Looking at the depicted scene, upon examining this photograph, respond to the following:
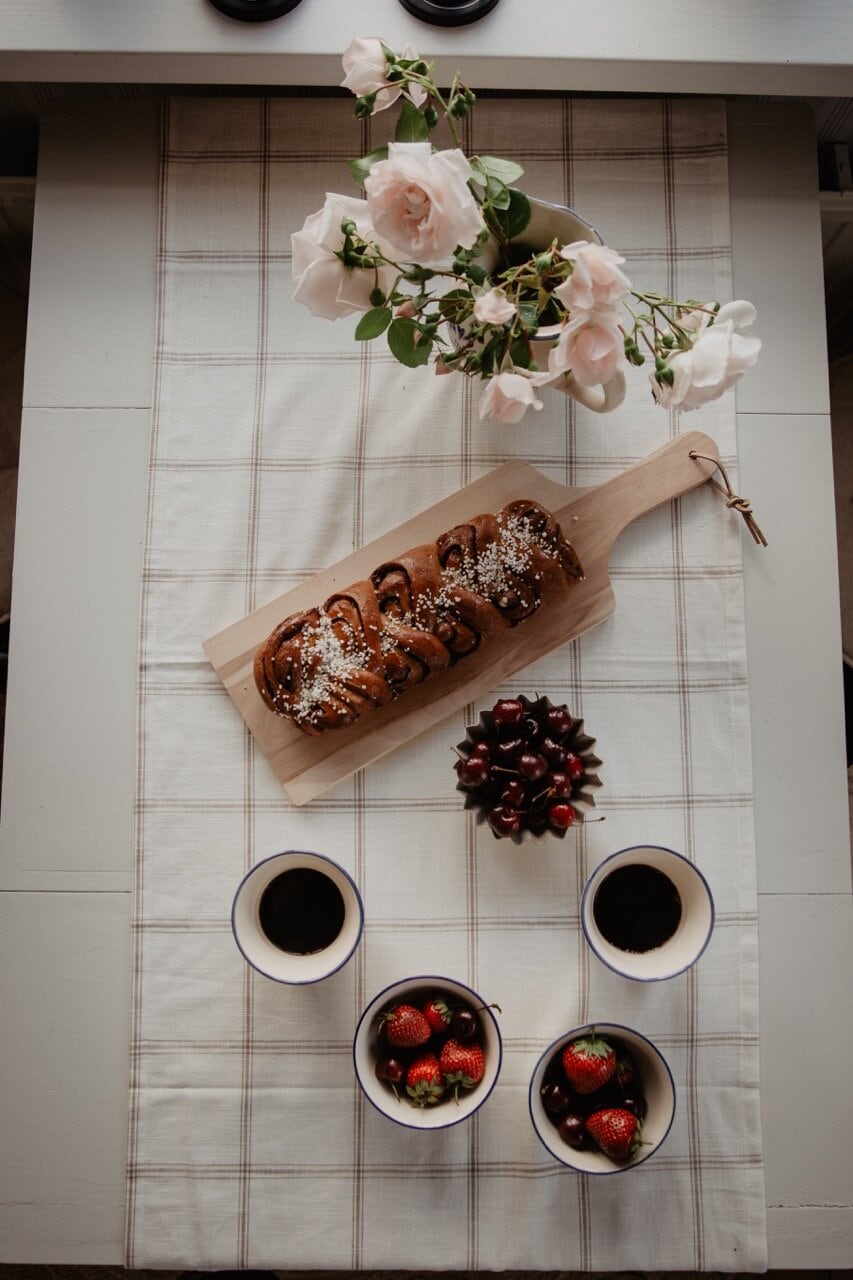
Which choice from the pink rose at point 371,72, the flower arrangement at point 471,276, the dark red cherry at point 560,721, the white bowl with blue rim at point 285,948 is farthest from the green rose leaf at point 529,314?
the white bowl with blue rim at point 285,948

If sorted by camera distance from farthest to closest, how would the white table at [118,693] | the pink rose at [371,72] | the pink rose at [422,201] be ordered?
the white table at [118,693]
the pink rose at [371,72]
the pink rose at [422,201]

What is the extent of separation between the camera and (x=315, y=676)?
124 centimetres

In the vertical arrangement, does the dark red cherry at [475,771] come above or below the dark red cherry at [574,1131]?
above

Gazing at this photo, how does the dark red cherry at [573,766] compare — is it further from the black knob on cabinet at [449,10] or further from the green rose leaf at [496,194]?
the black knob on cabinet at [449,10]

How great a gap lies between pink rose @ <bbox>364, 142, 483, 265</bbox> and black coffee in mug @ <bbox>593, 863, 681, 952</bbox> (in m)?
0.80

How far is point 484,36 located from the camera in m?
1.24

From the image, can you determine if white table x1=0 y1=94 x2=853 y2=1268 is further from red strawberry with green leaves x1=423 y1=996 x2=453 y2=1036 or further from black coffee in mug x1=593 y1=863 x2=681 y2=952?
red strawberry with green leaves x1=423 y1=996 x2=453 y2=1036

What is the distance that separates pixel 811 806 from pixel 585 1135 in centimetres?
52

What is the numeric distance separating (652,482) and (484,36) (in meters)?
0.62

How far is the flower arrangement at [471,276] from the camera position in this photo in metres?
0.87

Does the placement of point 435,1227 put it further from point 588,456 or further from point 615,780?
point 588,456

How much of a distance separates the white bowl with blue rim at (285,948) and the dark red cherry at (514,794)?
22 cm

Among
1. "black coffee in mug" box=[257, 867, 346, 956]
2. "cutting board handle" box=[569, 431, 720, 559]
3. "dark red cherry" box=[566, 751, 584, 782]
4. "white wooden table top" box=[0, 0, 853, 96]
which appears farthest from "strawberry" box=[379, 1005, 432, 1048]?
"white wooden table top" box=[0, 0, 853, 96]

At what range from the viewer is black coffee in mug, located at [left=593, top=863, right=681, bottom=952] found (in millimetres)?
1252
